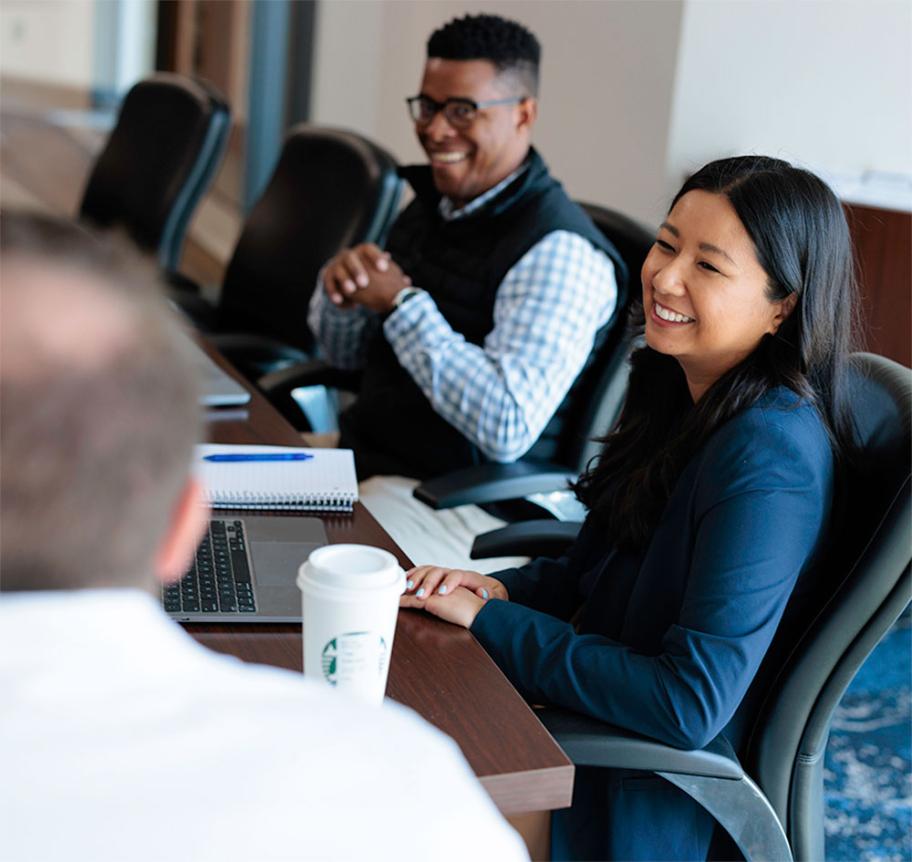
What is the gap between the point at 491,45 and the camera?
7.57 feet

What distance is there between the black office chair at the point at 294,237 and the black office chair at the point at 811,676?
144 cm

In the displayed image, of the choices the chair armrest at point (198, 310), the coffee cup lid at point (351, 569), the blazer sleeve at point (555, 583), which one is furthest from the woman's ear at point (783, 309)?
the chair armrest at point (198, 310)

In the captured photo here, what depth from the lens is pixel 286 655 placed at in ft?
3.87

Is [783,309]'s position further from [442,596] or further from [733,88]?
[733,88]

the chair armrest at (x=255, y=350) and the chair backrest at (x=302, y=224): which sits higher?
the chair backrest at (x=302, y=224)

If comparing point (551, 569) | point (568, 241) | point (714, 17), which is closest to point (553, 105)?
point (714, 17)

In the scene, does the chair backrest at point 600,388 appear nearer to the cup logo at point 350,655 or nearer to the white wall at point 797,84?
the white wall at point 797,84

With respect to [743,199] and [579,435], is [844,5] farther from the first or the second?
[743,199]

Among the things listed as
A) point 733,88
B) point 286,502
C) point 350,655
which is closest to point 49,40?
point 733,88

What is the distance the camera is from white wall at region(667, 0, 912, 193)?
2.70 m

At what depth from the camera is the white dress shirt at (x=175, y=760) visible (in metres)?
0.53

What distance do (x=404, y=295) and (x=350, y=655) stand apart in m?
1.23

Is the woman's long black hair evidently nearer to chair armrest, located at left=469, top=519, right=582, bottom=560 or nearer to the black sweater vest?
chair armrest, located at left=469, top=519, right=582, bottom=560

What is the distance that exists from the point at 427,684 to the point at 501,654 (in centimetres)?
21
